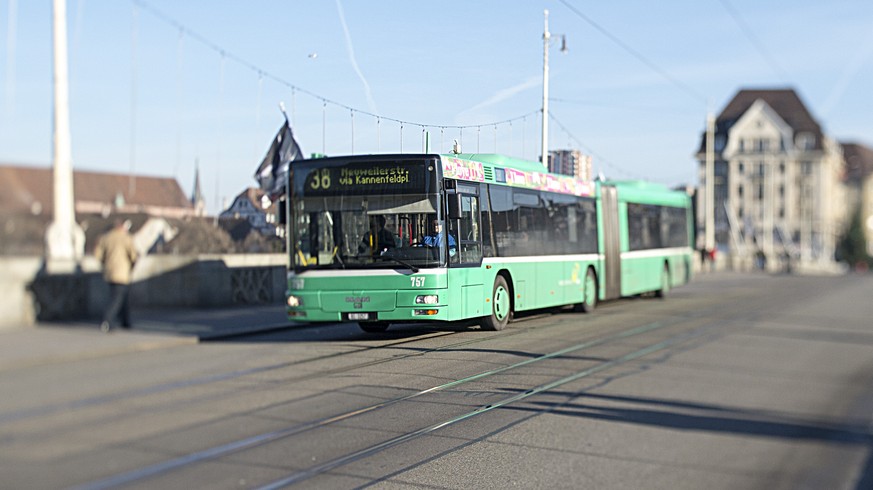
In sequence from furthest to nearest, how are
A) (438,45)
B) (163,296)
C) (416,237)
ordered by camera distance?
(163,296)
(416,237)
(438,45)

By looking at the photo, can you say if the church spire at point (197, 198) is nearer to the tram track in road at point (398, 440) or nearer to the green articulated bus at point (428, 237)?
the green articulated bus at point (428, 237)

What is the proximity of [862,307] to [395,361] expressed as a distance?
180 ft

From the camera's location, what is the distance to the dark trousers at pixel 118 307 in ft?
14.4

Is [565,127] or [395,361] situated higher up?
[565,127]

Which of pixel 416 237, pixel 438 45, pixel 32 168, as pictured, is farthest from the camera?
pixel 416 237

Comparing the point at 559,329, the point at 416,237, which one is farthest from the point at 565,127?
the point at 559,329

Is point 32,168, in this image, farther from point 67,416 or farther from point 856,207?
point 856,207

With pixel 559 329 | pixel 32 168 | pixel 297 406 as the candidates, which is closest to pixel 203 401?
pixel 297 406

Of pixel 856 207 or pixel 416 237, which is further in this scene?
pixel 856 207

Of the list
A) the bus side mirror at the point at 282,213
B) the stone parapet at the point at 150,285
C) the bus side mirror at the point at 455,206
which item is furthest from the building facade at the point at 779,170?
the bus side mirror at the point at 455,206

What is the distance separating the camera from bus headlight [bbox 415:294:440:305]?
447 cm

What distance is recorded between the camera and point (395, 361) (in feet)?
13.5

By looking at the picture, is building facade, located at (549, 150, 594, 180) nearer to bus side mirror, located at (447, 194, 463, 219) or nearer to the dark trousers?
bus side mirror, located at (447, 194, 463, 219)

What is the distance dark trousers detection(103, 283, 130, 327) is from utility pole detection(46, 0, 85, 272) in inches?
48.4
